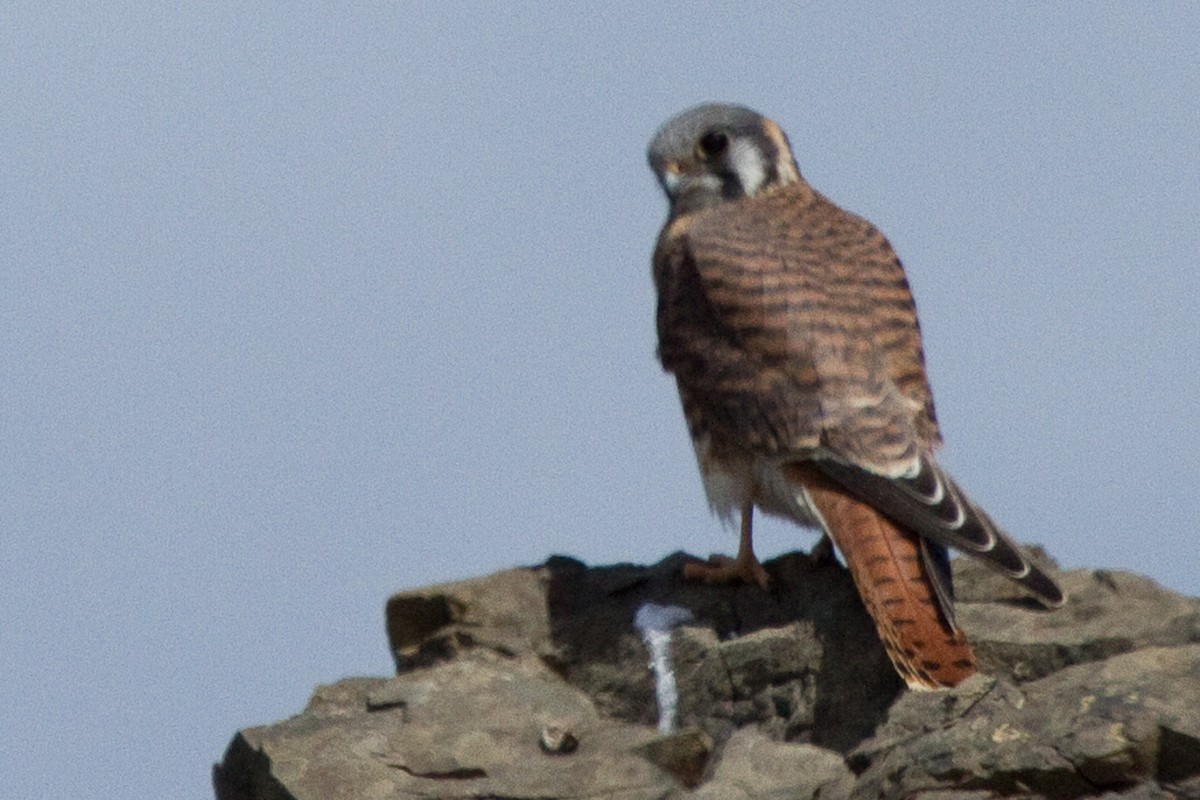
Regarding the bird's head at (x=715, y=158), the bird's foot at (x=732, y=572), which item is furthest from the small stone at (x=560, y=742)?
the bird's head at (x=715, y=158)

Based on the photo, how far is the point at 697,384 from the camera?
7219 mm

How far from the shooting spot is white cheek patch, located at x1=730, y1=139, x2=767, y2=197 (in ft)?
26.6

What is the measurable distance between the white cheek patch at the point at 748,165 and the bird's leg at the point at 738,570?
4.78 feet

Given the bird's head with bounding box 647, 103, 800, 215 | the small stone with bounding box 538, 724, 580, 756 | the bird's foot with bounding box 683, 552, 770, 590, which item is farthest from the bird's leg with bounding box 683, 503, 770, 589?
the bird's head with bounding box 647, 103, 800, 215

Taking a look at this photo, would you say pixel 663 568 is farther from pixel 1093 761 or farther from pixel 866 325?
pixel 1093 761

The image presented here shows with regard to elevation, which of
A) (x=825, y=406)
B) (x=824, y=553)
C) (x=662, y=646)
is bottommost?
(x=662, y=646)

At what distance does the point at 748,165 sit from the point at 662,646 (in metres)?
1.97

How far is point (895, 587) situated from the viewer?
20.8 feet

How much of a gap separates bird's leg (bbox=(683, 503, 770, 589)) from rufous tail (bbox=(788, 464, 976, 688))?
10.1 inches

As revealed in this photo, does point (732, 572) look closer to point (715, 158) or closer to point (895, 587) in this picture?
point (895, 587)

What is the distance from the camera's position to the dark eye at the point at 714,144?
812 centimetres

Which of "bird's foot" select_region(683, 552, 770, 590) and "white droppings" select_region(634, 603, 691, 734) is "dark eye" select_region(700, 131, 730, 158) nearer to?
A: "bird's foot" select_region(683, 552, 770, 590)

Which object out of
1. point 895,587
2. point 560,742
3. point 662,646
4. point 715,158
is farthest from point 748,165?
point 560,742

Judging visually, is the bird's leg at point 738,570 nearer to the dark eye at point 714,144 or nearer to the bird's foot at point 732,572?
the bird's foot at point 732,572
